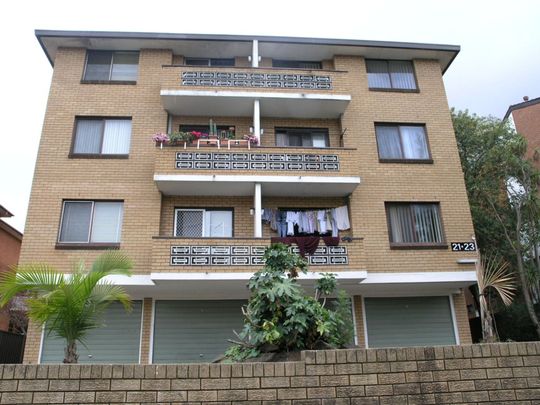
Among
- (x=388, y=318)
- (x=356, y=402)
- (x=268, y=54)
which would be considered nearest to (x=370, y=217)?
(x=388, y=318)

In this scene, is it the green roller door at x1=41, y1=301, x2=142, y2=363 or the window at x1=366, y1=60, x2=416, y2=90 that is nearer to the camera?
the green roller door at x1=41, y1=301, x2=142, y2=363

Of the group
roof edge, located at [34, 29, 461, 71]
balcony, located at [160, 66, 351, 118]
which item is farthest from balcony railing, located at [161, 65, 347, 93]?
roof edge, located at [34, 29, 461, 71]

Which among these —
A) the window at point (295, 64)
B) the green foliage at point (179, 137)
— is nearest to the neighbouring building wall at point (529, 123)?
the window at point (295, 64)

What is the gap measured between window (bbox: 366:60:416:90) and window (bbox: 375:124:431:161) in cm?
167

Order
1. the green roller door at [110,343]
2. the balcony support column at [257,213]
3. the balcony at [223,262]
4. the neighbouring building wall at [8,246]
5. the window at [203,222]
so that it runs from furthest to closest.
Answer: the neighbouring building wall at [8,246] < the window at [203,222] < the balcony support column at [257,213] < the green roller door at [110,343] < the balcony at [223,262]

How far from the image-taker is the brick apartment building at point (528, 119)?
76.7 feet

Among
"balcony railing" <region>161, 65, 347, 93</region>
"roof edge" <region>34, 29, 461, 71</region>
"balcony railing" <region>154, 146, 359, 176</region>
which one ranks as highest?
"roof edge" <region>34, 29, 461, 71</region>

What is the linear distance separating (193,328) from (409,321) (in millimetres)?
6466

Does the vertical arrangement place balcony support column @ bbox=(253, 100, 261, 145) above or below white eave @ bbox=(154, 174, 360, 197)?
above

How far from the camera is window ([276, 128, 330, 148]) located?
15.2 metres

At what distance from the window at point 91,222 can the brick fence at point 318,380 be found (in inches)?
329

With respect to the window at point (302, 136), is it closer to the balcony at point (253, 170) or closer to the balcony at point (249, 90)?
the balcony at point (249, 90)

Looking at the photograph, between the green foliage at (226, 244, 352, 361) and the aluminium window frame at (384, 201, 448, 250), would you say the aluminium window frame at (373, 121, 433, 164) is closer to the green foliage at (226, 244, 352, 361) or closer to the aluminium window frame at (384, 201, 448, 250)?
the aluminium window frame at (384, 201, 448, 250)

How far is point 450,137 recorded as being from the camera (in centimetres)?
1477
